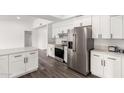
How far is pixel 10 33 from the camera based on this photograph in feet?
11.9

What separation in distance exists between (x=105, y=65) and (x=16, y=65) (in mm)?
2258

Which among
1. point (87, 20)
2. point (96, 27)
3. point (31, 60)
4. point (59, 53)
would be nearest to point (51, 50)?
point (59, 53)

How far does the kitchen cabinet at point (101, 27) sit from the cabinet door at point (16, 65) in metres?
2.20

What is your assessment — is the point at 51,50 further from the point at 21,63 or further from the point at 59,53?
the point at 21,63

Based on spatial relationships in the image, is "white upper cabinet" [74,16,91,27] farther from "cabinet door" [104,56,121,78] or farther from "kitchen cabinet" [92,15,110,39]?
"cabinet door" [104,56,121,78]

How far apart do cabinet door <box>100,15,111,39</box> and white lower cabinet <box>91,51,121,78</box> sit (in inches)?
21.5

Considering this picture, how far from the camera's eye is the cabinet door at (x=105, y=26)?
93.4 inches

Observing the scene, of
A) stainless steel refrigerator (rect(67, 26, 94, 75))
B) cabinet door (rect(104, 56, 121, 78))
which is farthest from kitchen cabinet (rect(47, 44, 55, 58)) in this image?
cabinet door (rect(104, 56, 121, 78))

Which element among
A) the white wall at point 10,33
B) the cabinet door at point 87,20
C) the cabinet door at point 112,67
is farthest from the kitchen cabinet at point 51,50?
the cabinet door at point 112,67

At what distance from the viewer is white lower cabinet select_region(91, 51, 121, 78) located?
→ 2045 mm
